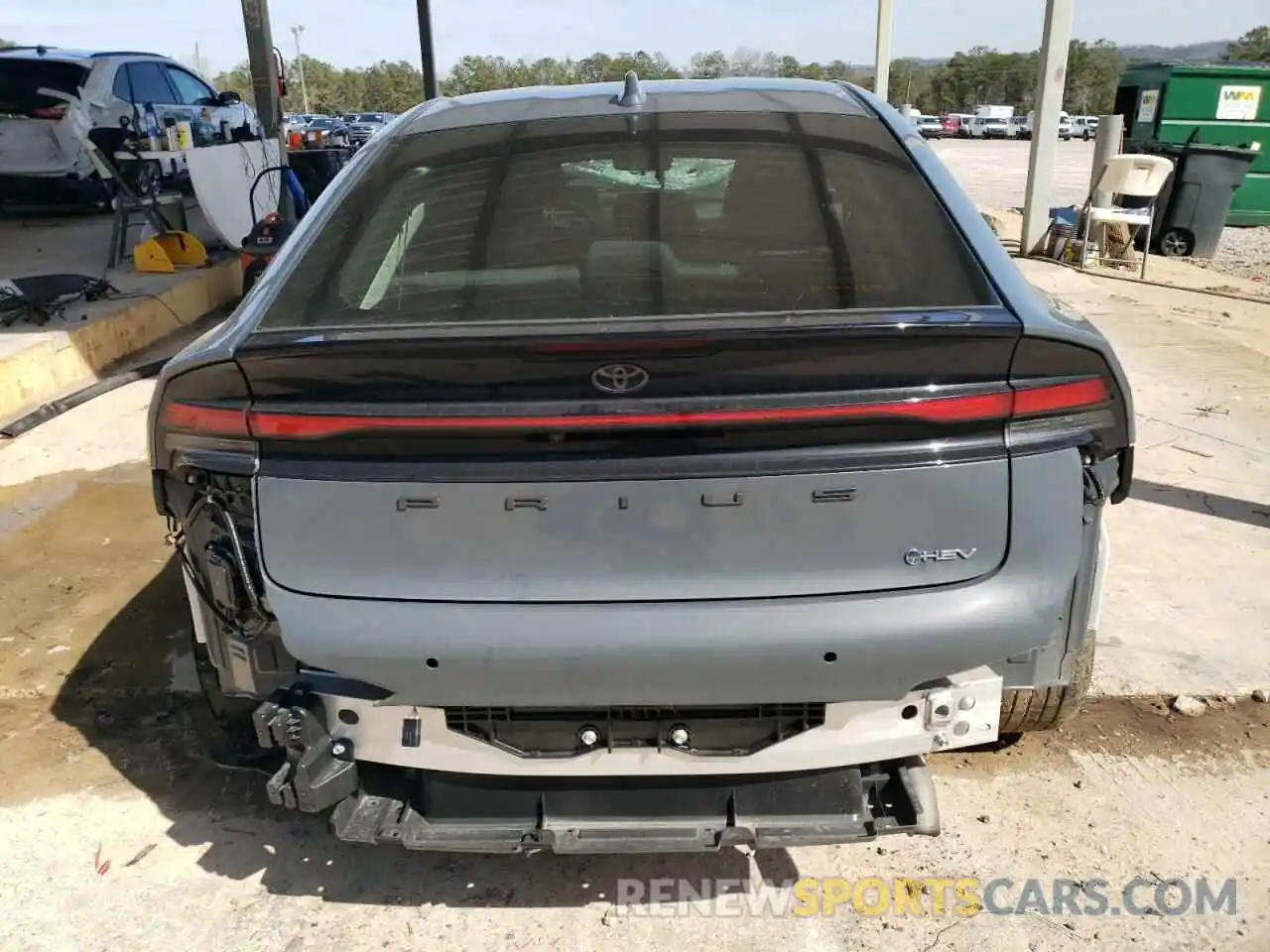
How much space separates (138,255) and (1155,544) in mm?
7977

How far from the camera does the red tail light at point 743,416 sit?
1.86 metres

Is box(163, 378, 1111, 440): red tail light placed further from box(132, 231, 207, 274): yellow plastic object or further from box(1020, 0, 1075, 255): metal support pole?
box(1020, 0, 1075, 255): metal support pole

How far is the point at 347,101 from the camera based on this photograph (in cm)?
8106

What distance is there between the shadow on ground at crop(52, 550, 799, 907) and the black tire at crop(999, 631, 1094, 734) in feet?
2.33

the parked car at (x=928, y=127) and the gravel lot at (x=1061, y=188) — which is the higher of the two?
the parked car at (x=928, y=127)

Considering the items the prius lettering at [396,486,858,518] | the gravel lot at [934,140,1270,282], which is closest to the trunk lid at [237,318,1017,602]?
the prius lettering at [396,486,858,518]

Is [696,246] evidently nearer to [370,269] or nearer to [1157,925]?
[370,269]

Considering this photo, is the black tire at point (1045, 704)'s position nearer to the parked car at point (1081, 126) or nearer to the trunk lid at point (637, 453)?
the trunk lid at point (637, 453)

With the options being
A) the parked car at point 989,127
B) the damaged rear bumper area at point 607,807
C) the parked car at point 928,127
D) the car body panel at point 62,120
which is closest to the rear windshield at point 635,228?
the parked car at point 928,127

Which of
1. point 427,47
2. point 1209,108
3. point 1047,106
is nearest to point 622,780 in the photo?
point 1047,106

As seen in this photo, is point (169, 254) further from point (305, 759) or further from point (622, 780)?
point (622, 780)

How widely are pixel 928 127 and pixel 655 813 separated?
15.4 meters

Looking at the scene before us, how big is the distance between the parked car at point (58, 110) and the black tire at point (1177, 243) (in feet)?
36.9

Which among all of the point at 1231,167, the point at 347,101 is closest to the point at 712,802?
the point at 1231,167
